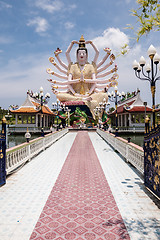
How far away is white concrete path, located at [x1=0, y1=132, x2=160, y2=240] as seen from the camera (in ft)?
9.63

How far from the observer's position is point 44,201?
3969 mm

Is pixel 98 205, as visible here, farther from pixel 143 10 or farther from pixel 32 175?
pixel 143 10

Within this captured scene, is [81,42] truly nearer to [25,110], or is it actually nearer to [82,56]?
[82,56]

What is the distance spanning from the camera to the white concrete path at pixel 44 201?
2936 mm

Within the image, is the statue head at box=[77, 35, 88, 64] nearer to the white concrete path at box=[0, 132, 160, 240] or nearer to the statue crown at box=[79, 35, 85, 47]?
the statue crown at box=[79, 35, 85, 47]

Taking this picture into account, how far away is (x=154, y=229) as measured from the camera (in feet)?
9.68

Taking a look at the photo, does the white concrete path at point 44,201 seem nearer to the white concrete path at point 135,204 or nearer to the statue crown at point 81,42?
the white concrete path at point 135,204

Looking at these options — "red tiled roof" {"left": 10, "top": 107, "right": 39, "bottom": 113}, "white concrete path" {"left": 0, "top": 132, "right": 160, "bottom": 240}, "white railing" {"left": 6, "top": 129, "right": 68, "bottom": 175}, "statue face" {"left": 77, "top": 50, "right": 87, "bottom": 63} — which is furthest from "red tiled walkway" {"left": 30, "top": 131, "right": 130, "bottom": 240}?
"statue face" {"left": 77, "top": 50, "right": 87, "bottom": 63}

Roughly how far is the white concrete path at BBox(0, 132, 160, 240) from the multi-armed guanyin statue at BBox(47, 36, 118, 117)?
104 feet

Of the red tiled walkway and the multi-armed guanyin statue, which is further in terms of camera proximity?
the multi-armed guanyin statue

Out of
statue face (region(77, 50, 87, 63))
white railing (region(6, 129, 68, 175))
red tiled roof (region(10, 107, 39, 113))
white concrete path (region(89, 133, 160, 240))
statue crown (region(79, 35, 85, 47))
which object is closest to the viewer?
white concrete path (region(89, 133, 160, 240))

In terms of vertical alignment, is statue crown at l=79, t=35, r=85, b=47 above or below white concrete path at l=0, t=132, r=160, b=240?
above

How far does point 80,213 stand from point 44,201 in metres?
0.96

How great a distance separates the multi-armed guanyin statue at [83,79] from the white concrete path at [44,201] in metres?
31.7
